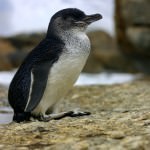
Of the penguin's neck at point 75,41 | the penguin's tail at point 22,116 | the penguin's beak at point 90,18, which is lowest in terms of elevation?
the penguin's tail at point 22,116

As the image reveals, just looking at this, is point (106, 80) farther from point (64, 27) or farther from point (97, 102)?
point (64, 27)

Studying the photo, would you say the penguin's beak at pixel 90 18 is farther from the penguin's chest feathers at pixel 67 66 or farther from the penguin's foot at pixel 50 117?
the penguin's foot at pixel 50 117

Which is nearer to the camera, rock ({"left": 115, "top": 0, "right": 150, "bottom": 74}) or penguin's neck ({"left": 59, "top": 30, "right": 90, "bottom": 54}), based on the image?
penguin's neck ({"left": 59, "top": 30, "right": 90, "bottom": 54})

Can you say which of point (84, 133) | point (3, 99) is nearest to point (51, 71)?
point (84, 133)

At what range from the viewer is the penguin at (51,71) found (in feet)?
10.2

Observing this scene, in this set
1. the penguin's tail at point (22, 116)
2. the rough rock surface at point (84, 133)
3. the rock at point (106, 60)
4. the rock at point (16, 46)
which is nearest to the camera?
the rough rock surface at point (84, 133)

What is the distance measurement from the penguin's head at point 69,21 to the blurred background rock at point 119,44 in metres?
7.74

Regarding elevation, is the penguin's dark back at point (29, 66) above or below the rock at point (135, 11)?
above

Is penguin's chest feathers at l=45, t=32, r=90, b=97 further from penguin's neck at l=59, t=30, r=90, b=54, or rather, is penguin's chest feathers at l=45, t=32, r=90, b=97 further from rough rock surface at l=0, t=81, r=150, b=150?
rough rock surface at l=0, t=81, r=150, b=150

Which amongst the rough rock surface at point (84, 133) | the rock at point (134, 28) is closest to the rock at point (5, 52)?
the rock at point (134, 28)

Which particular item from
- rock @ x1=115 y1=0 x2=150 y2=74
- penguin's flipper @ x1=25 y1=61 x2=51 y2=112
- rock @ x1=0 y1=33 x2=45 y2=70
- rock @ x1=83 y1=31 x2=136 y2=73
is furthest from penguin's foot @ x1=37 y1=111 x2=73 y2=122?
rock @ x1=0 y1=33 x2=45 y2=70

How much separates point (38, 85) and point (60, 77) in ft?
0.41

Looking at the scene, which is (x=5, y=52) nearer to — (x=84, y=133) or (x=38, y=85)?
(x=38, y=85)

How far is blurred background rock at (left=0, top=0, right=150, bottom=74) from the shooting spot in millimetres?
11094
